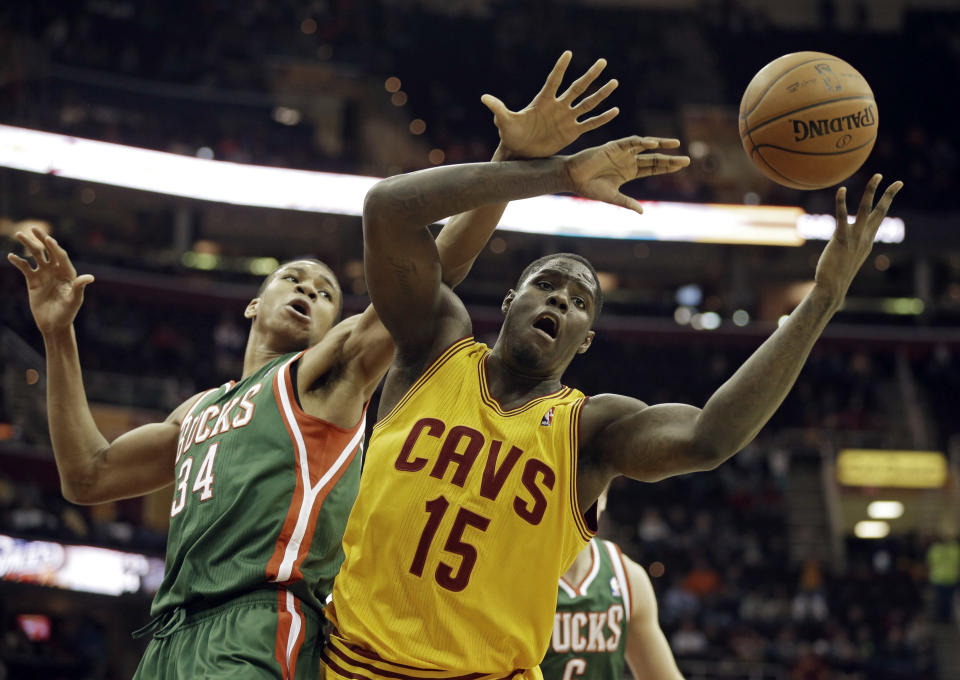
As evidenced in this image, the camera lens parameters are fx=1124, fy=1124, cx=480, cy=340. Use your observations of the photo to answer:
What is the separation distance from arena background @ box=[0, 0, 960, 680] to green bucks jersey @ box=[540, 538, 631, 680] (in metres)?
10.2

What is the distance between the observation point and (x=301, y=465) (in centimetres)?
372

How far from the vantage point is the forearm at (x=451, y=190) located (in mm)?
3225

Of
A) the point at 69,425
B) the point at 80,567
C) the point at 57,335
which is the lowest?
the point at 80,567

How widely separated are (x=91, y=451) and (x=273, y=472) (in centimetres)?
113

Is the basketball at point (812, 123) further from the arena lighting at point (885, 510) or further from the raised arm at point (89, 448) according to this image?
the arena lighting at point (885, 510)

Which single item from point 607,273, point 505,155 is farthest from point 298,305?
point 607,273

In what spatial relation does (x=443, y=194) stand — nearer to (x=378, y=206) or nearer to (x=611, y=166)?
(x=378, y=206)

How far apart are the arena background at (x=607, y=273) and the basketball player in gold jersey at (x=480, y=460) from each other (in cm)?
1136

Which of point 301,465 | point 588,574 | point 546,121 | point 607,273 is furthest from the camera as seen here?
point 607,273

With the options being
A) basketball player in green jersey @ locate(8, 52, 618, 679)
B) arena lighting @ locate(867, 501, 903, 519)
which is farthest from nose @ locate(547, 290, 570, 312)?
arena lighting @ locate(867, 501, 903, 519)

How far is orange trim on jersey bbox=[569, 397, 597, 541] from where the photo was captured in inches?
130

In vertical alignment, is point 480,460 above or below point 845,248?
below

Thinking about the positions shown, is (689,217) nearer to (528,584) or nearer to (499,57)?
(499,57)

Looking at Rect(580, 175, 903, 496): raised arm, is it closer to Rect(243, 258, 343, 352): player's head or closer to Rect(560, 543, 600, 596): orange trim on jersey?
Rect(243, 258, 343, 352): player's head
